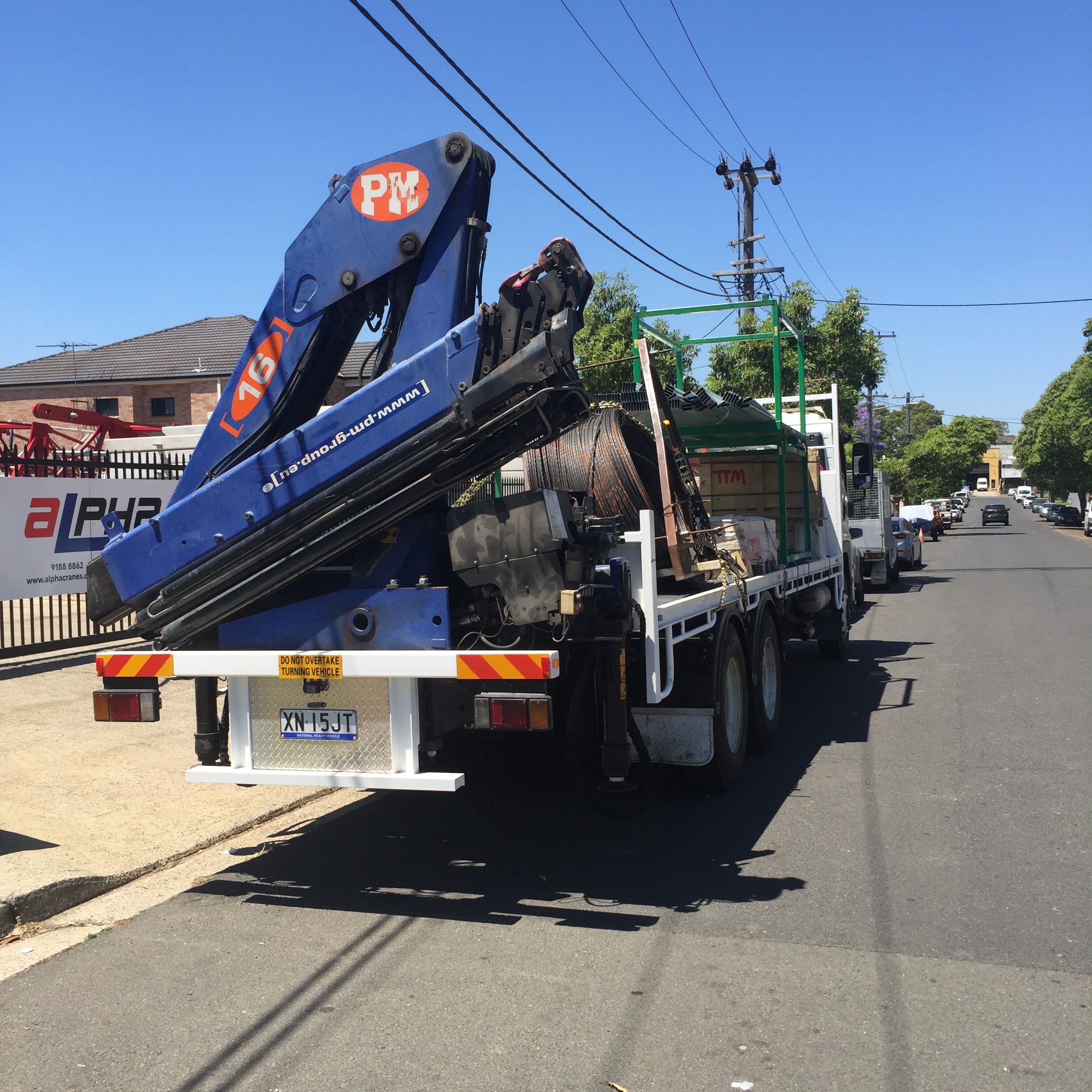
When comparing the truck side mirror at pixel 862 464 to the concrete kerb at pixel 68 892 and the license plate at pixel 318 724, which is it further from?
the license plate at pixel 318 724

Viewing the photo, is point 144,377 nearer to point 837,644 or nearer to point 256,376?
point 837,644

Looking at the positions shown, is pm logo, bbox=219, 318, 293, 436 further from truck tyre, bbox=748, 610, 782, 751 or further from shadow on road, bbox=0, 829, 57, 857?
truck tyre, bbox=748, 610, 782, 751

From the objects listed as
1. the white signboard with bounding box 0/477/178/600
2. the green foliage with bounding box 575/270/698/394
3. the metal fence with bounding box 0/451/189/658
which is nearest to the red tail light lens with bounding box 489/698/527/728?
the metal fence with bounding box 0/451/189/658

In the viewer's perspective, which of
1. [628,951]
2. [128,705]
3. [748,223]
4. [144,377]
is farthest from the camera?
[144,377]

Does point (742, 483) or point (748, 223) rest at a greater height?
point (748, 223)

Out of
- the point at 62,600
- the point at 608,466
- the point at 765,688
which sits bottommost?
the point at 765,688

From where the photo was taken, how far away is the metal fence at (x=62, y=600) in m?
12.2

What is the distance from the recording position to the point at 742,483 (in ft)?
35.5

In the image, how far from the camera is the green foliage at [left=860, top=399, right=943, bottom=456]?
74312 mm

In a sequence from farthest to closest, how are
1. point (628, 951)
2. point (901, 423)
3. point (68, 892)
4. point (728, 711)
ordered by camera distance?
point (901, 423), point (728, 711), point (68, 892), point (628, 951)

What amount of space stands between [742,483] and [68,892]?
23.4 ft

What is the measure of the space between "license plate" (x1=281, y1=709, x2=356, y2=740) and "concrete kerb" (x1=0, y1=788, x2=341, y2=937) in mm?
1296

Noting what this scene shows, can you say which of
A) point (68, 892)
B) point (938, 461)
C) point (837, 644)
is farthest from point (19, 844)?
point (938, 461)

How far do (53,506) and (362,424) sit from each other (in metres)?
8.36
